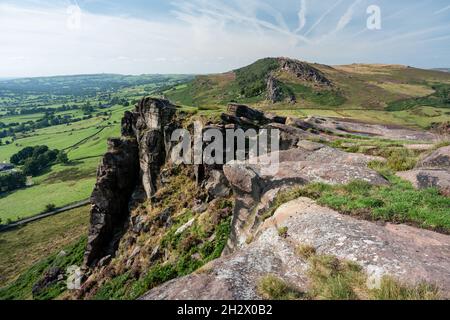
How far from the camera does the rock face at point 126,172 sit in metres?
37.5

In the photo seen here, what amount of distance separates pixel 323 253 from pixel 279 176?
8074mm

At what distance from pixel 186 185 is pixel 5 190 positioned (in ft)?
400

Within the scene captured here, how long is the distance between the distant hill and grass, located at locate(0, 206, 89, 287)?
76.3m

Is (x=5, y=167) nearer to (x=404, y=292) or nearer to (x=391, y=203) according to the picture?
(x=391, y=203)

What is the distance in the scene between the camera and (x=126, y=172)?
1619 inches

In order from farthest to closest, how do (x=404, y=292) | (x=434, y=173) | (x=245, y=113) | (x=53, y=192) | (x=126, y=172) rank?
(x=53, y=192)
(x=126, y=172)
(x=245, y=113)
(x=434, y=173)
(x=404, y=292)

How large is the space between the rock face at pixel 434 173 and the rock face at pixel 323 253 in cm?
433

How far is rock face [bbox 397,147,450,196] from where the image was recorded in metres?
13.6

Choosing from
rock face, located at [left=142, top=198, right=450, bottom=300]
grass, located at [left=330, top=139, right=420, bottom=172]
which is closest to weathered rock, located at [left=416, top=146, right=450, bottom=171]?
grass, located at [left=330, top=139, right=420, bottom=172]

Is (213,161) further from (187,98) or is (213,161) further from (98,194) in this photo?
(187,98)

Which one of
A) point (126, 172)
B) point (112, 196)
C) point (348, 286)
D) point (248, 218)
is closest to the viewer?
point (348, 286)

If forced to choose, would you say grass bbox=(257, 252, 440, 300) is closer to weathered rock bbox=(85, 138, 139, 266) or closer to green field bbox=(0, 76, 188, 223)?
weathered rock bbox=(85, 138, 139, 266)

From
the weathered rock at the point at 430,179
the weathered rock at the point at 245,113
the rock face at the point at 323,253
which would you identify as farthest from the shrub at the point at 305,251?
the weathered rock at the point at 245,113

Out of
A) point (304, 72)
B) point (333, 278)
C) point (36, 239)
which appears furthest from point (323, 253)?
point (304, 72)
